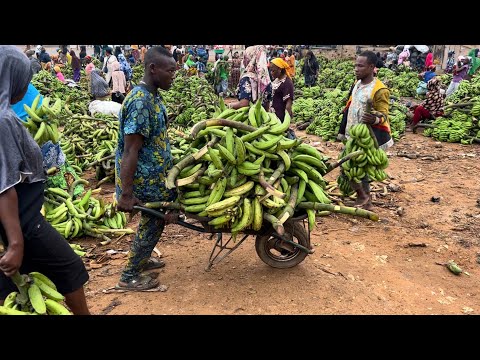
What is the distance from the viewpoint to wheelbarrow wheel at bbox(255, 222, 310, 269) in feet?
13.6

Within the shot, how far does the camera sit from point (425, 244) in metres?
5.18

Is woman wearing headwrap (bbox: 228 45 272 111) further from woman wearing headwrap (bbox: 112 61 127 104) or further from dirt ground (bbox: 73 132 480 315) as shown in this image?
woman wearing headwrap (bbox: 112 61 127 104)

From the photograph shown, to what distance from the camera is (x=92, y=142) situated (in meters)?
8.38

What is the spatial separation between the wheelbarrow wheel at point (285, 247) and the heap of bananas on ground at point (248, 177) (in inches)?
14.9

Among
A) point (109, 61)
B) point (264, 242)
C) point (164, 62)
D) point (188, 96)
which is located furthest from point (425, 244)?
point (109, 61)

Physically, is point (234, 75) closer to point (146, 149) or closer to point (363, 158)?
point (363, 158)

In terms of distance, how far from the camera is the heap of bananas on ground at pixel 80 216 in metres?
5.26

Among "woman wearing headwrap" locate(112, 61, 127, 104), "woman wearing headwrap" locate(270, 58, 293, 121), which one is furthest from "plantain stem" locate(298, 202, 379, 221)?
"woman wearing headwrap" locate(112, 61, 127, 104)

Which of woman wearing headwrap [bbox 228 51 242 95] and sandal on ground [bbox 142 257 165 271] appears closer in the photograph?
sandal on ground [bbox 142 257 165 271]

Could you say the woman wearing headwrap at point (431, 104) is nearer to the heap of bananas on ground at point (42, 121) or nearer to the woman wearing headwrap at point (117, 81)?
the woman wearing headwrap at point (117, 81)

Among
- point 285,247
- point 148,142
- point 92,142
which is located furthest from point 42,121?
point 92,142

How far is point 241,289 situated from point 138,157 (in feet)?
5.60

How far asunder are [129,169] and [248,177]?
111cm

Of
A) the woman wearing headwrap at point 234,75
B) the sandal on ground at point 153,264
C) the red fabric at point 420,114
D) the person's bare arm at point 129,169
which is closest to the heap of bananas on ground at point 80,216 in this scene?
the sandal on ground at point 153,264
